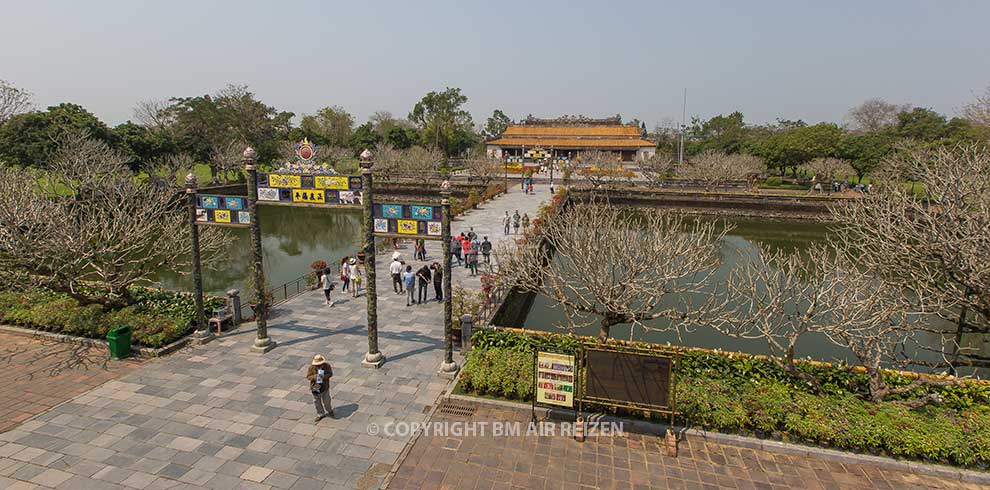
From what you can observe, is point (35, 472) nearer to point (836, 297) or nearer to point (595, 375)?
point (595, 375)

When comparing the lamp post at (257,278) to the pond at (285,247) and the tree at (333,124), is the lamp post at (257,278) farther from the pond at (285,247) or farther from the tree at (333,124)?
the tree at (333,124)

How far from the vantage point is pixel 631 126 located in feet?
247

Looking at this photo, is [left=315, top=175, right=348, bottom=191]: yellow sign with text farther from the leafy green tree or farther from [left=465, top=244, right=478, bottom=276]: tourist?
the leafy green tree

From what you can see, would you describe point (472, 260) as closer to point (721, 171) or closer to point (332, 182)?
point (332, 182)

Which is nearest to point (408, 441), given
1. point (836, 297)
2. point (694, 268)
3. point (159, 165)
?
point (694, 268)

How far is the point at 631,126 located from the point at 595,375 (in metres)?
71.6

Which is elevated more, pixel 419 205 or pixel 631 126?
pixel 631 126

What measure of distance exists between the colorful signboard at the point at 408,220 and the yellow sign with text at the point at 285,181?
243 centimetres

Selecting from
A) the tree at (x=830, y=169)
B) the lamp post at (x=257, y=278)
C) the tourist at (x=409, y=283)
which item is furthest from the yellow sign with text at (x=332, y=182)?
the tree at (x=830, y=169)

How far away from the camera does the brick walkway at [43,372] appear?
31.2 ft

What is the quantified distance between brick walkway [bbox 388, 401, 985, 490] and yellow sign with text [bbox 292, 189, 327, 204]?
249 inches

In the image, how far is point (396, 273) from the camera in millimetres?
16281

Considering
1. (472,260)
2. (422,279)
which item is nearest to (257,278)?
(422,279)

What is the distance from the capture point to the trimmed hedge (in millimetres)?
8188
